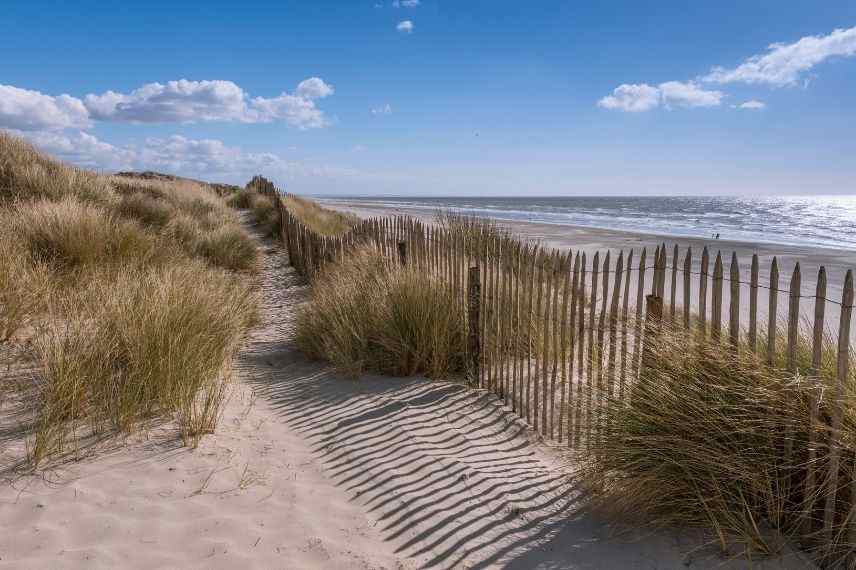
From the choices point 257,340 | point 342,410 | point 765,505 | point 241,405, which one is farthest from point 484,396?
point 257,340

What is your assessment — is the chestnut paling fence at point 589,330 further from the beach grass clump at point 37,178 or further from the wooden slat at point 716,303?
the beach grass clump at point 37,178

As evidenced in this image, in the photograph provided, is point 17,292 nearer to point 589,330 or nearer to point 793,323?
point 589,330

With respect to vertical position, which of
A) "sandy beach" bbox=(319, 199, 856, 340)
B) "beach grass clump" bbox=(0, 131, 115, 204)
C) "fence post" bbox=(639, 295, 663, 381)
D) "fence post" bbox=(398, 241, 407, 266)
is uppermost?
"beach grass clump" bbox=(0, 131, 115, 204)

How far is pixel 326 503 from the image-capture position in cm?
320

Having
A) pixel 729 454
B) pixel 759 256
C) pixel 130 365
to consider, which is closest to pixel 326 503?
pixel 130 365

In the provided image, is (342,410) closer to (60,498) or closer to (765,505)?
(60,498)

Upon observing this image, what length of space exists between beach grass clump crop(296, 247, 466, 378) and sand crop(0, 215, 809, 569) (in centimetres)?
84

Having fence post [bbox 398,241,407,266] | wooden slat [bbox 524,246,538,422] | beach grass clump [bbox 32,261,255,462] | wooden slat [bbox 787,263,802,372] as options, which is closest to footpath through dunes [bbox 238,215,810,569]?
wooden slat [bbox 524,246,538,422]

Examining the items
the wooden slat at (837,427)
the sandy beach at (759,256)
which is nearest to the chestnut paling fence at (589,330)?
the wooden slat at (837,427)

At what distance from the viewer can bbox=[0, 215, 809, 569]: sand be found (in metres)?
2.63

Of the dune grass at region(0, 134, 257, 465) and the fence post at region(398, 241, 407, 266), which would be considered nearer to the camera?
the dune grass at region(0, 134, 257, 465)

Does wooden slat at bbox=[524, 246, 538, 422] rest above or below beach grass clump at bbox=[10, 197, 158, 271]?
below

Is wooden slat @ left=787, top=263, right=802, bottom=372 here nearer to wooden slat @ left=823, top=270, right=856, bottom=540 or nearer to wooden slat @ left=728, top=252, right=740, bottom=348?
wooden slat @ left=823, top=270, right=856, bottom=540

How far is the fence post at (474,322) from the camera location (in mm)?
5031
